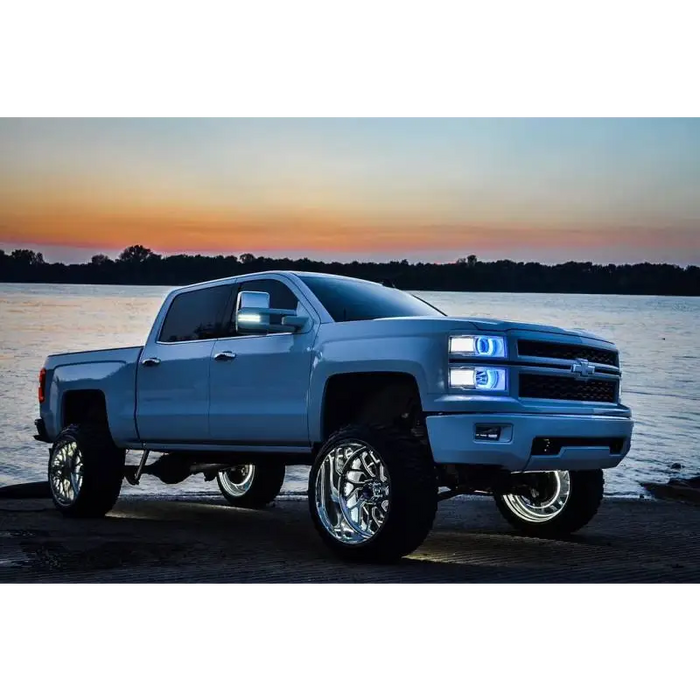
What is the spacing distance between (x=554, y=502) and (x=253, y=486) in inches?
164

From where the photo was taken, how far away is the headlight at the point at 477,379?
6703mm

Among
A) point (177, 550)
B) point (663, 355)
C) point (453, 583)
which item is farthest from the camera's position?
point (663, 355)

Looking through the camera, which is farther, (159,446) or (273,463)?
(159,446)

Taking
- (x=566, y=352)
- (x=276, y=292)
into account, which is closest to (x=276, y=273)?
(x=276, y=292)

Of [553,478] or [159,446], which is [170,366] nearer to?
[159,446]

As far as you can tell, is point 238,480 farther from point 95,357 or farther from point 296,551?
point 296,551

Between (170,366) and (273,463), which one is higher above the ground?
(170,366)

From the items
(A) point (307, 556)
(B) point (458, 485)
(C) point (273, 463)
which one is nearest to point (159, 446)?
(C) point (273, 463)

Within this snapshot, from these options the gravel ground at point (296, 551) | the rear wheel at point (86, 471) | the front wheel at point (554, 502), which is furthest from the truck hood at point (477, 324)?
the rear wheel at point (86, 471)

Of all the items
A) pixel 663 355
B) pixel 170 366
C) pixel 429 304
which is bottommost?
pixel 663 355

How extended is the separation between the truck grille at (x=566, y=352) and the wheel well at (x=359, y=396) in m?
0.88

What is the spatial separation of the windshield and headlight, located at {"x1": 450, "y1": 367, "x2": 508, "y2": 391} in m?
1.31

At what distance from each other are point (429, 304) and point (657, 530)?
10.3 ft
